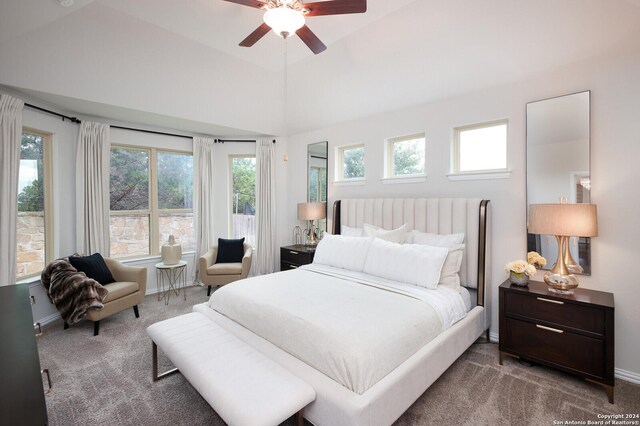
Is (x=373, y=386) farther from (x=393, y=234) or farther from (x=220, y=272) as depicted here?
(x=220, y=272)

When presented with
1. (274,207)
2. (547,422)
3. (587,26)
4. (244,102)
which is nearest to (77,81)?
(244,102)

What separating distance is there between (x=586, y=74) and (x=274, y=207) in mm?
4329

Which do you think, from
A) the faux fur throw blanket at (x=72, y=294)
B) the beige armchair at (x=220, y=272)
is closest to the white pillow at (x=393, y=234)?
the beige armchair at (x=220, y=272)

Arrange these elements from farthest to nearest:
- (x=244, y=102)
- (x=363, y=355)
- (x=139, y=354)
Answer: (x=244, y=102)
(x=139, y=354)
(x=363, y=355)

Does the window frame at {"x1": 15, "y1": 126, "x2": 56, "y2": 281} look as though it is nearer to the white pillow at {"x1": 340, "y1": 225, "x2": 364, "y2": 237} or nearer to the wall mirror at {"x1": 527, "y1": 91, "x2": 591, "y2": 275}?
the white pillow at {"x1": 340, "y1": 225, "x2": 364, "y2": 237}

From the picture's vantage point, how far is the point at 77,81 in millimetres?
3236

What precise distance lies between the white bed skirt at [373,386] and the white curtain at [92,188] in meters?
2.82

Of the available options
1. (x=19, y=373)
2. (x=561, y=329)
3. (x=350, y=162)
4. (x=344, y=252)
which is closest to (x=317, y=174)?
(x=350, y=162)

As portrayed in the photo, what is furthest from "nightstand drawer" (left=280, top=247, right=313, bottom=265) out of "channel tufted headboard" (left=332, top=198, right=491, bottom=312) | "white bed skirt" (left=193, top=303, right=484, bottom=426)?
"white bed skirt" (left=193, top=303, right=484, bottom=426)

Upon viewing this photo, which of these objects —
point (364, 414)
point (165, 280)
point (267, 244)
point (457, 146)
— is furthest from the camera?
point (267, 244)

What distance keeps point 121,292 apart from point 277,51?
3.42 metres

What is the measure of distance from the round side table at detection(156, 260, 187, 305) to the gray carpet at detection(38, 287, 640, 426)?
1573mm

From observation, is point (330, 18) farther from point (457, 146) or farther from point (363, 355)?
point (363, 355)

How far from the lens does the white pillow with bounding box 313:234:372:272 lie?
336cm
